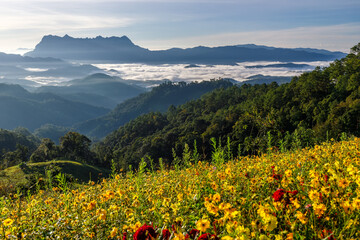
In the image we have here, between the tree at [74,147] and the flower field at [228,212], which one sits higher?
the flower field at [228,212]

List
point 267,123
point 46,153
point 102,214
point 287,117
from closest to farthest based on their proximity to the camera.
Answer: point 102,214, point 287,117, point 267,123, point 46,153

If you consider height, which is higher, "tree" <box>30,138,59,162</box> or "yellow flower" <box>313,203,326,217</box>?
"yellow flower" <box>313,203,326,217</box>

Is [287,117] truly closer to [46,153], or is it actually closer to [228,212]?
[46,153]

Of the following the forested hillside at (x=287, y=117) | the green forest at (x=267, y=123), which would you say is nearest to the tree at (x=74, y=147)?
the green forest at (x=267, y=123)

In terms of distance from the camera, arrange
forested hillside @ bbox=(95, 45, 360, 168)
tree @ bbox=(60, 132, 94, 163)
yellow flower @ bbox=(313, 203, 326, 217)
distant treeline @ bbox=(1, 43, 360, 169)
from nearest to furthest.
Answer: yellow flower @ bbox=(313, 203, 326, 217) < forested hillside @ bbox=(95, 45, 360, 168) < distant treeline @ bbox=(1, 43, 360, 169) < tree @ bbox=(60, 132, 94, 163)

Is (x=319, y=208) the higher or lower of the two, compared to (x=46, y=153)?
higher

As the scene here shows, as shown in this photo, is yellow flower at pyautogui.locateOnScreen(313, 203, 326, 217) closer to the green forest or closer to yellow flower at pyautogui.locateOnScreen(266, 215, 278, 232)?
yellow flower at pyautogui.locateOnScreen(266, 215, 278, 232)

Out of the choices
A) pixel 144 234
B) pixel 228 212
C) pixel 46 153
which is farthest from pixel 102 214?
pixel 46 153

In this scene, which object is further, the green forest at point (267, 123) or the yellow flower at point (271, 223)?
the green forest at point (267, 123)

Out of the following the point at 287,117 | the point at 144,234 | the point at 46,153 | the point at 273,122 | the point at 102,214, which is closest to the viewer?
the point at 144,234

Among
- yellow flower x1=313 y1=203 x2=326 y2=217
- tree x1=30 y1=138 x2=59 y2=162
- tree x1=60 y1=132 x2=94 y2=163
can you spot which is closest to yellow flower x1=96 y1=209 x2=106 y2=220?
yellow flower x1=313 y1=203 x2=326 y2=217

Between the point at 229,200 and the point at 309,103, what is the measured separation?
2142 inches

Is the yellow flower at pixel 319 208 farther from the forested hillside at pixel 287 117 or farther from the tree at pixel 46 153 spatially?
the tree at pixel 46 153

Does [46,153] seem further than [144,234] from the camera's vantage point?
Yes
